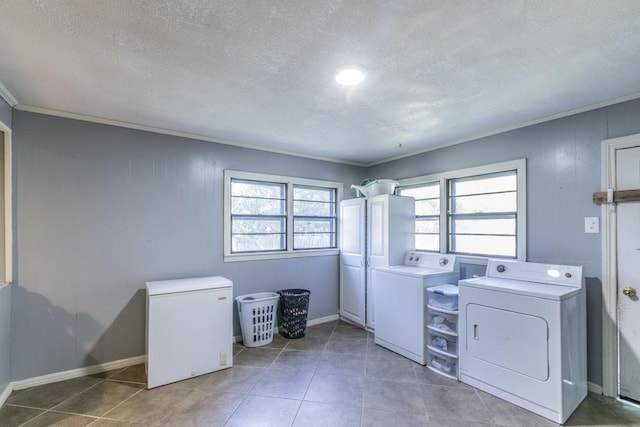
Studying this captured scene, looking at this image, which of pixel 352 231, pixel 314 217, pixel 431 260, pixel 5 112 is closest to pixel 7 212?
pixel 5 112

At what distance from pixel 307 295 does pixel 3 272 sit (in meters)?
2.83

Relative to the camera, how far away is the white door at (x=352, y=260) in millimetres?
4082

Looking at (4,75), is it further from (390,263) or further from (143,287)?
(390,263)

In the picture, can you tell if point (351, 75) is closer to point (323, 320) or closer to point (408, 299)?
point (408, 299)

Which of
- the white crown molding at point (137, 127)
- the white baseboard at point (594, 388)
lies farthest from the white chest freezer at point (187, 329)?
the white baseboard at point (594, 388)

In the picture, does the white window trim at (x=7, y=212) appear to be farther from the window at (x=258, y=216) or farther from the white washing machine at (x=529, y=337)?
the white washing machine at (x=529, y=337)

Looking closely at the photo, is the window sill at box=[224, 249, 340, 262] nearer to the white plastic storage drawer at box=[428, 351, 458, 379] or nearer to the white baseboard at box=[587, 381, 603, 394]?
the white plastic storage drawer at box=[428, 351, 458, 379]

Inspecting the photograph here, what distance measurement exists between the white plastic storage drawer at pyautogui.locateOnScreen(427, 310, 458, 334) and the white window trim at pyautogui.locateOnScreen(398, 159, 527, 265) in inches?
30.2

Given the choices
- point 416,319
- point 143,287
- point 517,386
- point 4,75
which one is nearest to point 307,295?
point 416,319

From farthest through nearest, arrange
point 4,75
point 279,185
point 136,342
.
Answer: point 279,185, point 136,342, point 4,75

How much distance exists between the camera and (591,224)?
2516mm

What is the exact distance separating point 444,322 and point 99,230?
136 inches

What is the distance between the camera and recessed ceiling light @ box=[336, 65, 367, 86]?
1925 millimetres

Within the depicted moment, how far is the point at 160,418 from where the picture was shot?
215 centimetres
